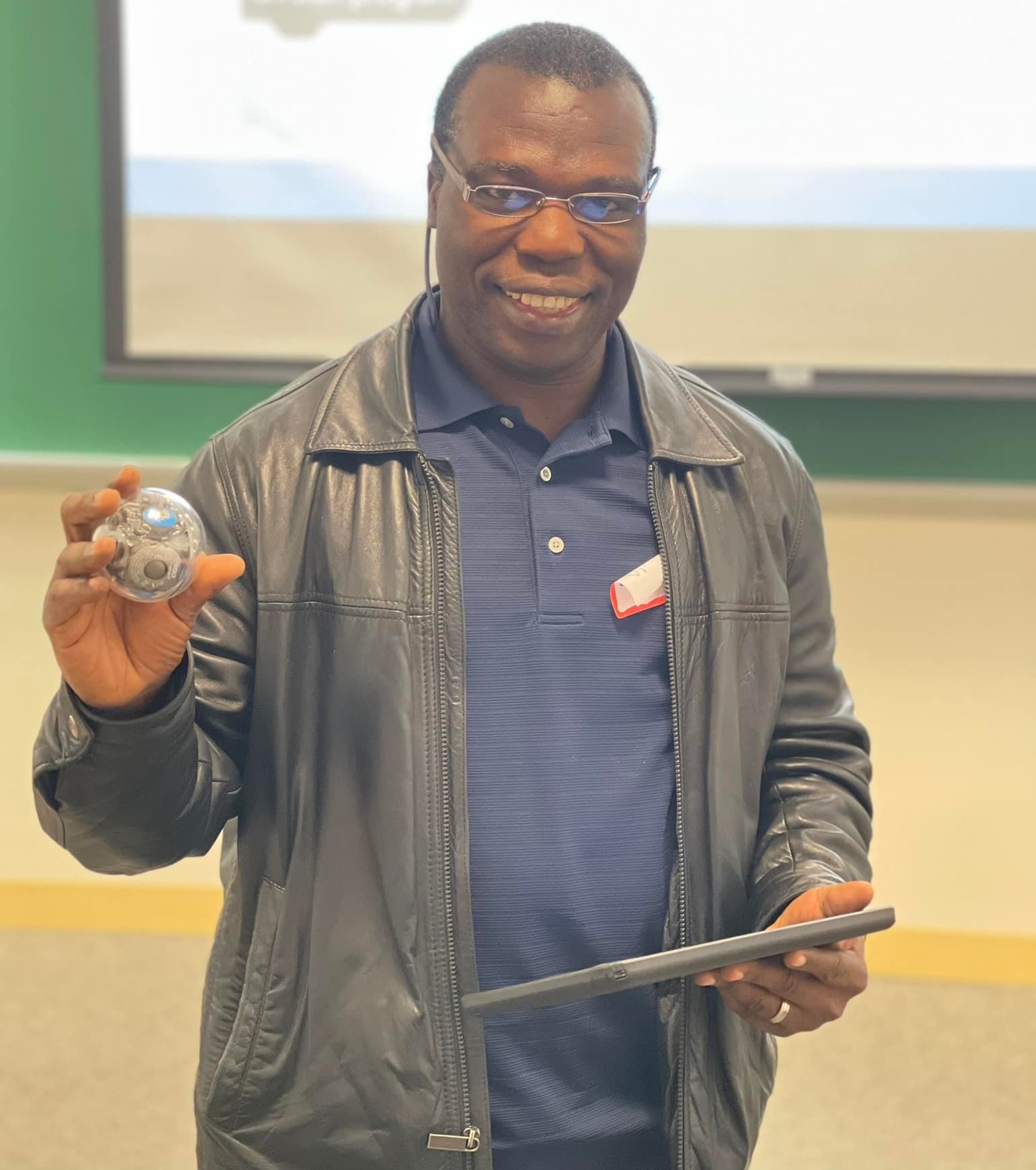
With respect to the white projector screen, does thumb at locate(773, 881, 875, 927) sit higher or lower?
lower

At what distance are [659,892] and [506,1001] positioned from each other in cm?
26

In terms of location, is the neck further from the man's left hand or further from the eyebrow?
the man's left hand

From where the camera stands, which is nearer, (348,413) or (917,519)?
(348,413)

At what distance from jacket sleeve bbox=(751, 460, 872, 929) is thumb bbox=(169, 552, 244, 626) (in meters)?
0.65

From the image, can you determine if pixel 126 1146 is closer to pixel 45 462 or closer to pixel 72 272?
pixel 45 462

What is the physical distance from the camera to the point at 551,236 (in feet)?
4.08

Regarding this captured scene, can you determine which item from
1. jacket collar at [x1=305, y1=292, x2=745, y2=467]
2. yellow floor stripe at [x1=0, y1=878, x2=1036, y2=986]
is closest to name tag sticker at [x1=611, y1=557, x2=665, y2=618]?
jacket collar at [x1=305, y1=292, x2=745, y2=467]

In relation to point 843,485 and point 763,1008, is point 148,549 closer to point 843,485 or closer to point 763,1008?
point 763,1008

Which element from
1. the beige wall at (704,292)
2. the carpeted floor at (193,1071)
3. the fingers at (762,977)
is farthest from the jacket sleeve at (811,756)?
the carpeted floor at (193,1071)

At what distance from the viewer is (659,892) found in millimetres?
1280

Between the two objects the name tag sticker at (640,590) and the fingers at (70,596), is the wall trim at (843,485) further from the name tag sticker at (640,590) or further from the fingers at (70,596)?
the fingers at (70,596)

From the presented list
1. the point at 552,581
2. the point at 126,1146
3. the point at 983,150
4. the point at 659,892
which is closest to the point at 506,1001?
the point at 659,892

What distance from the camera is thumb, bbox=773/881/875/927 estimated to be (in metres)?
1.17

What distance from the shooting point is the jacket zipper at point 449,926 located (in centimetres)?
117
